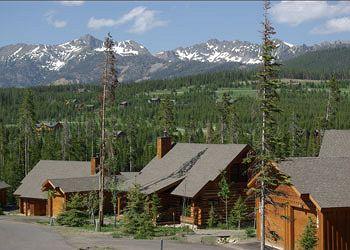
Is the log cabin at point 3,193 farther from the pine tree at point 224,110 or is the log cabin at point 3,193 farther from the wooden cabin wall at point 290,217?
the wooden cabin wall at point 290,217

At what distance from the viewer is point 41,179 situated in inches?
2662

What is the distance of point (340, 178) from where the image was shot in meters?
31.6

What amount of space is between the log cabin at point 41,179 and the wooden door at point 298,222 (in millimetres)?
36115

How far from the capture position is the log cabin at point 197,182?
149 ft

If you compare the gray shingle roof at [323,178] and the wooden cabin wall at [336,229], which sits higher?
the gray shingle roof at [323,178]

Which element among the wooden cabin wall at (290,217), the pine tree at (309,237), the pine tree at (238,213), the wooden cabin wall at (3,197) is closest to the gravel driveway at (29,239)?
the wooden cabin wall at (290,217)

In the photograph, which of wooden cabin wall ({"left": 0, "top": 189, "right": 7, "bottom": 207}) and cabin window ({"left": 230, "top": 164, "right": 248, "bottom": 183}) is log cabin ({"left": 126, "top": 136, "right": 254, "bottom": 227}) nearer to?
cabin window ({"left": 230, "top": 164, "right": 248, "bottom": 183})

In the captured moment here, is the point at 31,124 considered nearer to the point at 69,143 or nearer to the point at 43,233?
the point at 69,143

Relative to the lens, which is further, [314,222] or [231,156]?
[231,156]

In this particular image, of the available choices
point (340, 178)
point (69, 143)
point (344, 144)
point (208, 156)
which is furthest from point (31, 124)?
point (340, 178)

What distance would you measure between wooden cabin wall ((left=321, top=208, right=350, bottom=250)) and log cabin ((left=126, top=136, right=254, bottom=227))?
13.8 meters

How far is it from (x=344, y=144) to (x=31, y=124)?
65.0 metres

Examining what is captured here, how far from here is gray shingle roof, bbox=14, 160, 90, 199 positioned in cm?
6606

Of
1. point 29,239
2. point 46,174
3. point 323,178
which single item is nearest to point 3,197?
point 46,174
